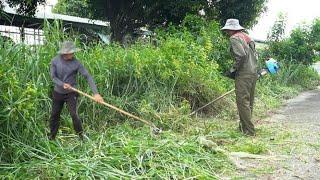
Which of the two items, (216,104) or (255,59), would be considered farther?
(216,104)

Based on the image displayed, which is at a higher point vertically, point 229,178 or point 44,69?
point 44,69

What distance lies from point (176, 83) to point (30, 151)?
4.28 metres

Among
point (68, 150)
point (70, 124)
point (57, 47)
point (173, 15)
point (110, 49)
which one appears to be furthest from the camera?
point (173, 15)

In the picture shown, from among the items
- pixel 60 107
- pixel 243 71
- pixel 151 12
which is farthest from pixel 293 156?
pixel 151 12

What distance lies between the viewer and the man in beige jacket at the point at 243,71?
7445mm

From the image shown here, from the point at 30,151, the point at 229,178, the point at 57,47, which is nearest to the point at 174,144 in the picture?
the point at 229,178

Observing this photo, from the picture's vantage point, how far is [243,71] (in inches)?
297

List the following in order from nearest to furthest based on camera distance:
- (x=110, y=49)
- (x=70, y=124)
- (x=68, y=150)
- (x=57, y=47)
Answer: (x=68, y=150), (x=70, y=124), (x=57, y=47), (x=110, y=49)

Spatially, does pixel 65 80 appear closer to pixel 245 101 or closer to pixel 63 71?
pixel 63 71

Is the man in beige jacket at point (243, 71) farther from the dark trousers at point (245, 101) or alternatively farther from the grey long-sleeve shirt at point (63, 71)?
the grey long-sleeve shirt at point (63, 71)

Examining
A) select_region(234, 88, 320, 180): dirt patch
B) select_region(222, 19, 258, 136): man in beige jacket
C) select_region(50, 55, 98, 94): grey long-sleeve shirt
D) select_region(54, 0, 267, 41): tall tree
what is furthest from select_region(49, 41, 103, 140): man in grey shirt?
select_region(54, 0, 267, 41): tall tree

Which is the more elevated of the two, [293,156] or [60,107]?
[60,107]

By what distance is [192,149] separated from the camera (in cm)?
563

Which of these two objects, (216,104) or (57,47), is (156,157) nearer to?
(57,47)
